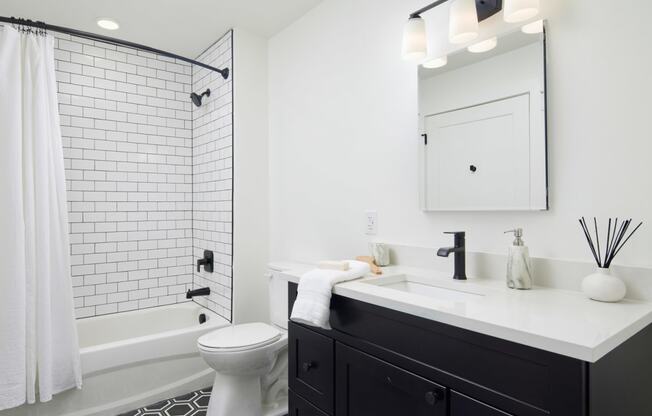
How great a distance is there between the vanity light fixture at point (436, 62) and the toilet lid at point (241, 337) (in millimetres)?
1573

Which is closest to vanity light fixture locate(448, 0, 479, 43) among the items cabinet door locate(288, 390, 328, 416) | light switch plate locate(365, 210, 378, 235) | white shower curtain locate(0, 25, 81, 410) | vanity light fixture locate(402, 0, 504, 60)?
vanity light fixture locate(402, 0, 504, 60)

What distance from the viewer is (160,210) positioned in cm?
314

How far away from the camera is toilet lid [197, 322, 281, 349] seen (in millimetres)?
1994

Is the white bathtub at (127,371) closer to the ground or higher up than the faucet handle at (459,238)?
closer to the ground

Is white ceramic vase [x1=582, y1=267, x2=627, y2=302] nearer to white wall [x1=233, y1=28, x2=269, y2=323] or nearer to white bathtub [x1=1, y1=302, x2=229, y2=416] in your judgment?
white wall [x1=233, y1=28, x2=269, y2=323]

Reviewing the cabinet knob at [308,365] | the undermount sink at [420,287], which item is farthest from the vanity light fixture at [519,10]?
the cabinet knob at [308,365]

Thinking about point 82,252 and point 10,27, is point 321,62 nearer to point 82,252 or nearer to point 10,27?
point 10,27

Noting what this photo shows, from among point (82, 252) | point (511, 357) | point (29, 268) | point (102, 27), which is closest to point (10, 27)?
point (102, 27)

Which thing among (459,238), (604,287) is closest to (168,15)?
(459,238)

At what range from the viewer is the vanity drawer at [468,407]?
956mm

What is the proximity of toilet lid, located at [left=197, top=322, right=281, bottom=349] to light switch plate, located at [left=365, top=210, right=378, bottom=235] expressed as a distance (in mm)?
768

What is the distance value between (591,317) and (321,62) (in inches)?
76.2

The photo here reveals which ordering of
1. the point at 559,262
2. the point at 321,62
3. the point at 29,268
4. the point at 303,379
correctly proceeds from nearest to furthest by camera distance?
the point at 559,262
the point at 303,379
the point at 29,268
the point at 321,62

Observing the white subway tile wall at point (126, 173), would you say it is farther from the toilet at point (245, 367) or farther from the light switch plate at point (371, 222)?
the light switch plate at point (371, 222)
